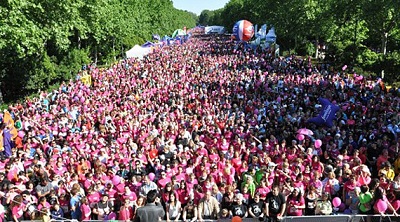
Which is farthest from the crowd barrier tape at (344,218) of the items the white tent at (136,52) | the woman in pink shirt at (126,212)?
the white tent at (136,52)

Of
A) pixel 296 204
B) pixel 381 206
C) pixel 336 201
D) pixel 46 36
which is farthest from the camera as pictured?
pixel 46 36

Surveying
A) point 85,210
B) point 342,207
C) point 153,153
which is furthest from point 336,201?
point 153,153

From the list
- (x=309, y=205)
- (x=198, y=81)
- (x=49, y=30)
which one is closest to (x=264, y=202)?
(x=309, y=205)

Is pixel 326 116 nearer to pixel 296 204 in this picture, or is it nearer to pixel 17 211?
pixel 296 204

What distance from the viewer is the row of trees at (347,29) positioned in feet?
95.1

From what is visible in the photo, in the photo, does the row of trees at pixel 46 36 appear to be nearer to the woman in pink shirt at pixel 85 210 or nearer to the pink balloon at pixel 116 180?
the pink balloon at pixel 116 180

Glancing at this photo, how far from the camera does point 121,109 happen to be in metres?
17.6

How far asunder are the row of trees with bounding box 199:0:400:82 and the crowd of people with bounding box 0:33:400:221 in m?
8.34

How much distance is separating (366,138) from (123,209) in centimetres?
838

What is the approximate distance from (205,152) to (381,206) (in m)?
4.85

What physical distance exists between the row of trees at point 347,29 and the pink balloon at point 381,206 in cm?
2193

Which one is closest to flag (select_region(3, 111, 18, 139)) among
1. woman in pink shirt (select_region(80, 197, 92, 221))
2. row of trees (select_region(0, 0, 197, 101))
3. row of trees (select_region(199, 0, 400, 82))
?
row of trees (select_region(0, 0, 197, 101))

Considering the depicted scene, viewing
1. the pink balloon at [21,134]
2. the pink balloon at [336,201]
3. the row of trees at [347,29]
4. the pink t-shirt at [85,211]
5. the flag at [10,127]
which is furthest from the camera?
the row of trees at [347,29]

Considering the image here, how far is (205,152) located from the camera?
10938 mm
